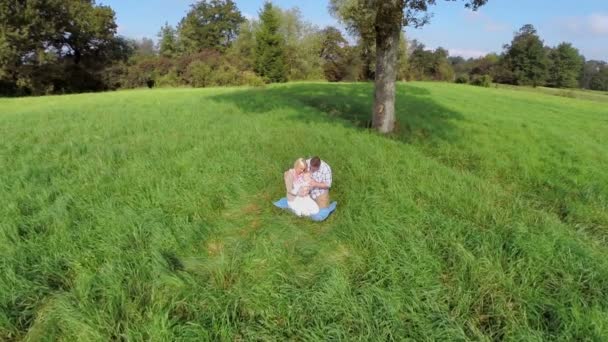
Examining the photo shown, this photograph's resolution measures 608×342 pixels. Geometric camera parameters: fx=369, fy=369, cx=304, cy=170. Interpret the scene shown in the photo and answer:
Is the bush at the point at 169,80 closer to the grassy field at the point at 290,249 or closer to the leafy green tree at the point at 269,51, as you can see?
the leafy green tree at the point at 269,51

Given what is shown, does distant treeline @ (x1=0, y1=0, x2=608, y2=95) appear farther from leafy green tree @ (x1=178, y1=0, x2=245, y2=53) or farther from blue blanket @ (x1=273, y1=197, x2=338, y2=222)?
blue blanket @ (x1=273, y1=197, x2=338, y2=222)

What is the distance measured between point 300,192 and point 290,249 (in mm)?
1347

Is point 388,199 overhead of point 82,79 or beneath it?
beneath

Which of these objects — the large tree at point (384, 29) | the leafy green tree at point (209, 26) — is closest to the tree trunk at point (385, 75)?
the large tree at point (384, 29)

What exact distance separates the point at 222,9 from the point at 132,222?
69794 millimetres

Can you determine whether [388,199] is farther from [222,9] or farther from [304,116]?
[222,9]

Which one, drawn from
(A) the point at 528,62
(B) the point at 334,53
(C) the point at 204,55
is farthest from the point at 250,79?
(A) the point at 528,62

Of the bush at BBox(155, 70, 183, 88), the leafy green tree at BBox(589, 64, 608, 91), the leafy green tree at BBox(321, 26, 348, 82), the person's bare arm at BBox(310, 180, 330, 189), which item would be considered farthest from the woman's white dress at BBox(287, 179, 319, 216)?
the leafy green tree at BBox(589, 64, 608, 91)

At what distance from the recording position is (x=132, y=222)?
4637 millimetres

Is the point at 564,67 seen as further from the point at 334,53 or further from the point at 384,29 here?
the point at 384,29

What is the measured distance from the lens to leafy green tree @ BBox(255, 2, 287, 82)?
4519 cm

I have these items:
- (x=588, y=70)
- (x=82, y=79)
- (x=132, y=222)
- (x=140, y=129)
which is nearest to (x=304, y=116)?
(x=140, y=129)

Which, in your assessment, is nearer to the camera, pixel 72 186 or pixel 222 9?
pixel 72 186

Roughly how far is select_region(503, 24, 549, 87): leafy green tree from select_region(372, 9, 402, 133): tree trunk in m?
64.6
